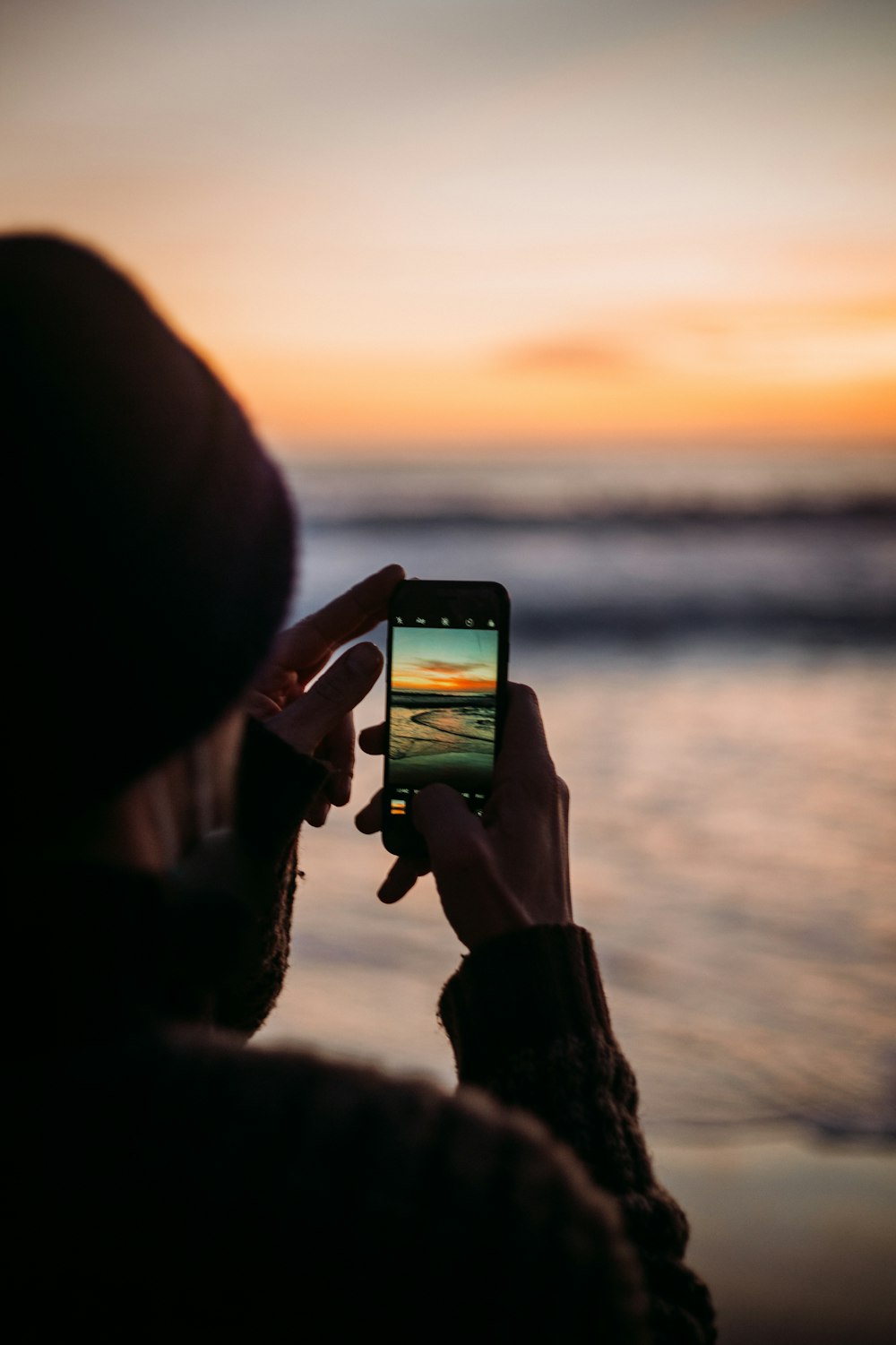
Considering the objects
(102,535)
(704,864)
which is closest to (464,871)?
(102,535)

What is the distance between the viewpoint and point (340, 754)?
168cm

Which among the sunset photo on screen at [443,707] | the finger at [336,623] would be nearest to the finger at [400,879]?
the sunset photo on screen at [443,707]

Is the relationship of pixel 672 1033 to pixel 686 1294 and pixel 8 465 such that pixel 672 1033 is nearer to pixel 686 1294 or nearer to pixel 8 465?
pixel 686 1294

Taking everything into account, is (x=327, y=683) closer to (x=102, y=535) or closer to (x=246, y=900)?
(x=246, y=900)

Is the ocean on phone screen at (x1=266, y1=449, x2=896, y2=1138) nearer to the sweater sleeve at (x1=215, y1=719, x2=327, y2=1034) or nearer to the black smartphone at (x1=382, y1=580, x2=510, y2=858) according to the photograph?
the black smartphone at (x1=382, y1=580, x2=510, y2=858)

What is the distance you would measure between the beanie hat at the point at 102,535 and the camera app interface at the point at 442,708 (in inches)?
36.9

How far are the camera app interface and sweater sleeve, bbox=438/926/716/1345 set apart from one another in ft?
1.72

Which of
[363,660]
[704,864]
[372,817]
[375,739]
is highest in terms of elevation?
[363,660]

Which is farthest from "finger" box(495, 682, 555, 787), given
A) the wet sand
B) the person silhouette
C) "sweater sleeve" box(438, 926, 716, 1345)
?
the wet sand

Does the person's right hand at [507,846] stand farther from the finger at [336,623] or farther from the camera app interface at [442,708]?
the finger at [336,623]

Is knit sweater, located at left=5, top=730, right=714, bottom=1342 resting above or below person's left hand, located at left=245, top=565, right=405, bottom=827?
below

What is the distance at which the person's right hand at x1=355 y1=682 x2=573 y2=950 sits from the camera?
1.18 m

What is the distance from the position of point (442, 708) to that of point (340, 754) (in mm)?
180

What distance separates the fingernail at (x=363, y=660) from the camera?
1.57m
